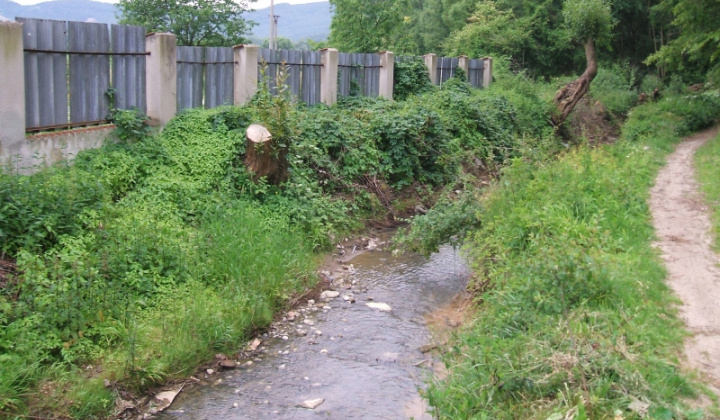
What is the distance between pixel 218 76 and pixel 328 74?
381 centimetres

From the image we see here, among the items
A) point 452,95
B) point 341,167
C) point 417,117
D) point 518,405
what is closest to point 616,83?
point 452,95

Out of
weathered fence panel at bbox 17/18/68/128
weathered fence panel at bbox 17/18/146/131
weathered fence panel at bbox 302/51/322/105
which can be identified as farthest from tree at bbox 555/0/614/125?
weathered fence panel at bbox 17/18/68/128

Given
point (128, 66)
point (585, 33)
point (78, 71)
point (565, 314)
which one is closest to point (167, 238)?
point (78, 71)

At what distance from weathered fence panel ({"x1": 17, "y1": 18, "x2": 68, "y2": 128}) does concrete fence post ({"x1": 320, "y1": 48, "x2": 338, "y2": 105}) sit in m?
7.22

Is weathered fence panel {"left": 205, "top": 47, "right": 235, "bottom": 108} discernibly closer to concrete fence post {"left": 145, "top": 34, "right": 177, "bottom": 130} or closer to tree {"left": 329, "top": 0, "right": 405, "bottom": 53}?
concrete fence post {"left": 145, "top": 34, "right": 177, "bottom": 130}

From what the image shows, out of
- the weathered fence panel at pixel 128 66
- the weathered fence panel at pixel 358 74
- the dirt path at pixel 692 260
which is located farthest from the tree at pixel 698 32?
the weathered fence panel at pixel 128 66

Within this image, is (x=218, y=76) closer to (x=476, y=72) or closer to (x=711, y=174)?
(x=711, y=174)

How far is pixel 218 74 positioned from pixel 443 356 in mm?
8019

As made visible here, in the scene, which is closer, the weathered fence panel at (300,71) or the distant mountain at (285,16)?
the weathered fence panel at (300,71)

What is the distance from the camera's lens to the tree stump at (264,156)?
9789 millimetres

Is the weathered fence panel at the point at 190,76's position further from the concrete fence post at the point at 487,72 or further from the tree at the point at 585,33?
the concrete fence post at the point at 487,72

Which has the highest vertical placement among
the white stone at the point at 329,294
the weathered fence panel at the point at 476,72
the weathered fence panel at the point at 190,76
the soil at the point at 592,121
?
the weathered fence panel at the point at 476,72

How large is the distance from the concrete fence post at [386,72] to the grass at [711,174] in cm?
764

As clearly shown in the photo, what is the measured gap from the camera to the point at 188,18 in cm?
2588
